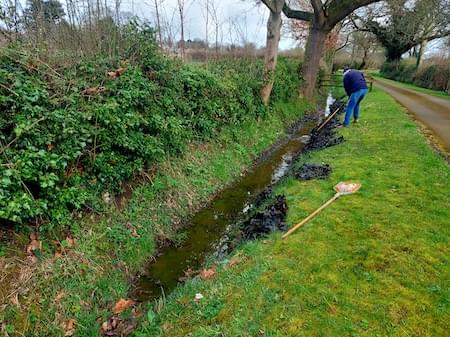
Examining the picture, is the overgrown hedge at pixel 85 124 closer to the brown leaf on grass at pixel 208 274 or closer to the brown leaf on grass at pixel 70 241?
the brown leaf on grass at pixel 70 241

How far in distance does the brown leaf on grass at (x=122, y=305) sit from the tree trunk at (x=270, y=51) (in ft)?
30.2

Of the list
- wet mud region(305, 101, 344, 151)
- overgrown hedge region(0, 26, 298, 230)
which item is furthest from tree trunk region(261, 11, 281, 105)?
overgrown hedge region(0, 26, 298, 230)

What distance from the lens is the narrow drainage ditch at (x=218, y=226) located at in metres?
Result: 4.57

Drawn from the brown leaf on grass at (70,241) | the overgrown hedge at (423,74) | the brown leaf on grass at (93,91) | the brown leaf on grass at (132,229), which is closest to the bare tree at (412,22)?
the overgrown hedge at (423,74)

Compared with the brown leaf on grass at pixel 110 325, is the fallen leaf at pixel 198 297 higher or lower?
higher

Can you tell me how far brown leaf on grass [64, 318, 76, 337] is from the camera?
11.0 feet

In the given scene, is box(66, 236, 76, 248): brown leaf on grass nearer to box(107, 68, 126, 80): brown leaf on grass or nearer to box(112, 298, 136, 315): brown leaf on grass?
box(112, 298, 136, 315): brown leaf on grass

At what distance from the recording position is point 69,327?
3412 mm

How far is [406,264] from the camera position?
372cm

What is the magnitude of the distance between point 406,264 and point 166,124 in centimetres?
457

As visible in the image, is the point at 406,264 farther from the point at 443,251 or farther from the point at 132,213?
the point at 132,213

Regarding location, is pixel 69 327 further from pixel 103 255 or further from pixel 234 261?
pixel 234 261

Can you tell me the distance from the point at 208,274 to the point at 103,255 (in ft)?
4.99

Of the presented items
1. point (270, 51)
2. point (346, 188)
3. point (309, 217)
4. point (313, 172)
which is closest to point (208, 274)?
point (309, 217)
